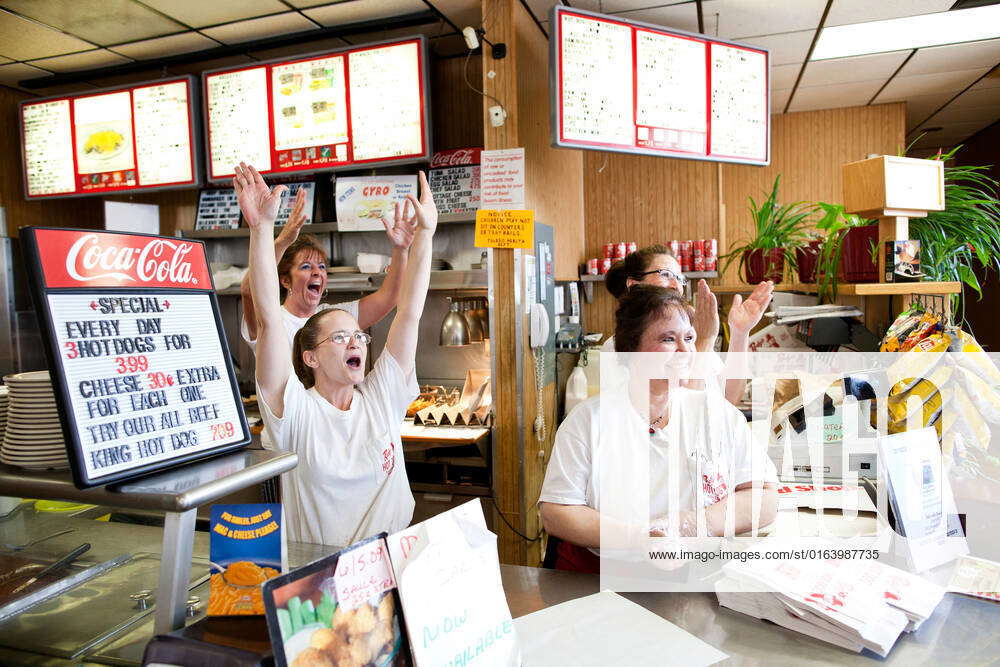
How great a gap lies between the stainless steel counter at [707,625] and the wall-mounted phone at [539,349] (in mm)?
2000

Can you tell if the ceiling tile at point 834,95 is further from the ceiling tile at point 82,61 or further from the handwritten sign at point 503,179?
the ceiling tile at point 82,61

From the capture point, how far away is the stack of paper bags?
1.23 metres

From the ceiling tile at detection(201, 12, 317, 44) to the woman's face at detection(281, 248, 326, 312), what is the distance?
1.60 m

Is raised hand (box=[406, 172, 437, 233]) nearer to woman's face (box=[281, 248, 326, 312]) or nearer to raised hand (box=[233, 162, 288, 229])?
raised hand (box=[233, 162, 288, 229])

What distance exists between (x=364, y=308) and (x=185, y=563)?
195 centimetres

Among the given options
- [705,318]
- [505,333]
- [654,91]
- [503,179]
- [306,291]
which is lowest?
[505,333]

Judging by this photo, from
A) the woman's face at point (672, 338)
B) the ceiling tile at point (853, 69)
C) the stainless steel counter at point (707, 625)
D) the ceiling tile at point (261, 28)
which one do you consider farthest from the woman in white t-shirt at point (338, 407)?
the ceiling tile at point (853, 69)

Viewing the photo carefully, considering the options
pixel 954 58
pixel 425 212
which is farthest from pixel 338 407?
pixel 954 58

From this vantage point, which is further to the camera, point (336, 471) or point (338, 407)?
point (338, 407)

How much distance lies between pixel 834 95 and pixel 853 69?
72cm

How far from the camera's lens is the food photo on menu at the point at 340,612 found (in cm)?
80

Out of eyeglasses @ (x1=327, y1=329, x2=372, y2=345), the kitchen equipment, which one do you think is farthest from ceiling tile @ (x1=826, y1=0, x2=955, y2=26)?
the kitchen equipment

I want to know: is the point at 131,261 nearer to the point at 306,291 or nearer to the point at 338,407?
the point at 338,407

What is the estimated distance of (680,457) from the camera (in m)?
1.79
